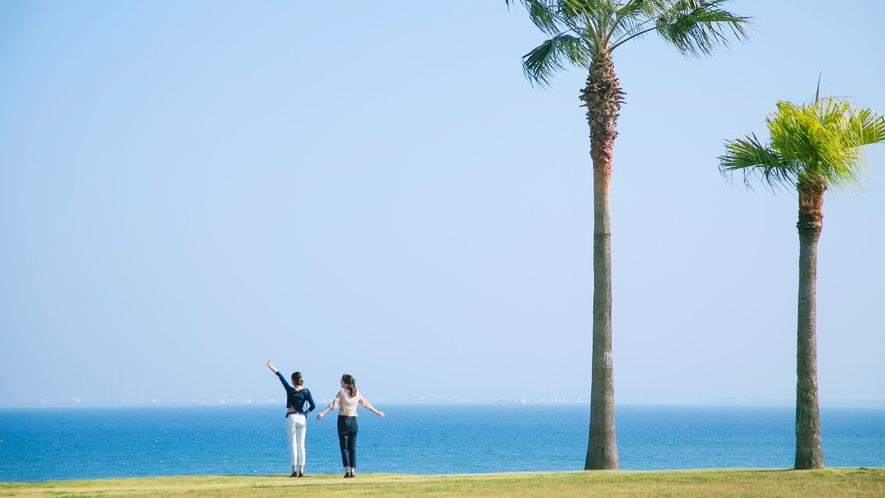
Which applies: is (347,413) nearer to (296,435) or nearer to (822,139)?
(296,435)

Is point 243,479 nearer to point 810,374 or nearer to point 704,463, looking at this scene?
point 810,374

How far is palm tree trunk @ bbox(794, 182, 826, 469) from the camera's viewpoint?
17.1 meters

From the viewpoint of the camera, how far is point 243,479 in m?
17.3

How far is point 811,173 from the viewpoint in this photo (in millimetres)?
17688

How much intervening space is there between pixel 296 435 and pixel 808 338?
9.71m

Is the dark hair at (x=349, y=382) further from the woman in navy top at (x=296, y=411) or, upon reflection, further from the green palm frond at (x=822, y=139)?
the green palm frond at (x=822, y=139)

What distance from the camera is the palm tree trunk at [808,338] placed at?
17125 millimetres

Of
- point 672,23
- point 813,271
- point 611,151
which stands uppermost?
point 672,23

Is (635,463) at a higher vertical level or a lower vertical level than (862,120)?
lower

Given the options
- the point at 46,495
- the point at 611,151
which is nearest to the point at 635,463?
the point at 611,151

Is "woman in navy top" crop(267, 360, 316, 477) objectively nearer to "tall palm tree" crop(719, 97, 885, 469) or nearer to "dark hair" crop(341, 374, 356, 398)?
"dark hair" crop(341, 374, 356, 398)

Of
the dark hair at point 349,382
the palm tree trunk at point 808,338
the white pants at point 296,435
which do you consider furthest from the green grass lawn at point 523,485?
the dark hair at point 349,382

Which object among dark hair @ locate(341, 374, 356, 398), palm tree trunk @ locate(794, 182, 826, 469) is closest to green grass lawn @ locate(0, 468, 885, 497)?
palm tree trunk @ locate(794, 182, 826, 469)

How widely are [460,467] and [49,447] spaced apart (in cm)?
5144
